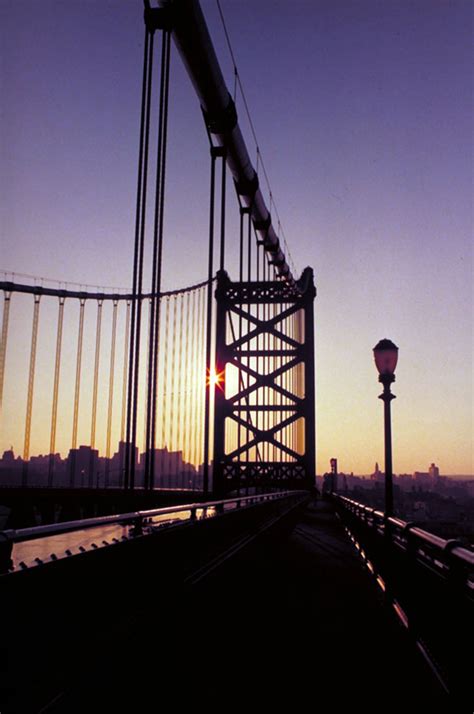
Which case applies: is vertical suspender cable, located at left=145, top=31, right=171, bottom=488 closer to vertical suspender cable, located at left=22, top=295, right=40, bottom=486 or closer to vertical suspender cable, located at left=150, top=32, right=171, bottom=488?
vertical suspender cable, located at left=150, top=32, right=171, bottom=488

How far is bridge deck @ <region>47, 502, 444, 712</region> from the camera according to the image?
356 centimetres

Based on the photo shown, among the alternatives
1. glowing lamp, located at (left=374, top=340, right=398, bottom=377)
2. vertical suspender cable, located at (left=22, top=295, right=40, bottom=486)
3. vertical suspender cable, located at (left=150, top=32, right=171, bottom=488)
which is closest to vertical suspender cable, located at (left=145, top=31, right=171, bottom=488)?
vertical suspender cable, located at (left=150, top=32, right=171, bottom=488)

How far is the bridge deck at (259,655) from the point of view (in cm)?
356

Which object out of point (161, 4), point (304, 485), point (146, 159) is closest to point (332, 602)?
point (146, 159)

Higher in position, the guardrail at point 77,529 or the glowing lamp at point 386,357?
the glowing lamp at point 386,357

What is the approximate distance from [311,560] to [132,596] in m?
6.17

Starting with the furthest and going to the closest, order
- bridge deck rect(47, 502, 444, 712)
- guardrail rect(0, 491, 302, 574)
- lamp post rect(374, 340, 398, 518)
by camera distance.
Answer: lamp post rect(374, 340, 398, 518) → bridge deck rect(47, 502, 444, 712) → guardrail rect(0, 491, 302, 574)

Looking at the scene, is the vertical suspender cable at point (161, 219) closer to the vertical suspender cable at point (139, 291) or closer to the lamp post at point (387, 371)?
the vertical suspender cable at point (139, 291)

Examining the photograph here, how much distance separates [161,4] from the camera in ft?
46.8

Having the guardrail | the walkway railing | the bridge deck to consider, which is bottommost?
the bridge deck

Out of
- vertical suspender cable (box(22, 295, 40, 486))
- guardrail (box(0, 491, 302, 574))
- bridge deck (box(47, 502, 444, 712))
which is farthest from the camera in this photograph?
vertical suspender cable (box(22, 295, 40, 486))

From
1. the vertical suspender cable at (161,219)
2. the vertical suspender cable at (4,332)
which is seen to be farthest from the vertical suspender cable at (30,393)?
the vertical suspender cable at (161,219)

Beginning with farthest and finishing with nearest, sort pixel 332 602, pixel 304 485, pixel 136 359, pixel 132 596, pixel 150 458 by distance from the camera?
pixel 304 485 → pixel 136 359 → pixel 150 458 → pixel 332 602 → pixel 132 596

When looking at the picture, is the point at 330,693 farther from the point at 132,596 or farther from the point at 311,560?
the point at 311,560
